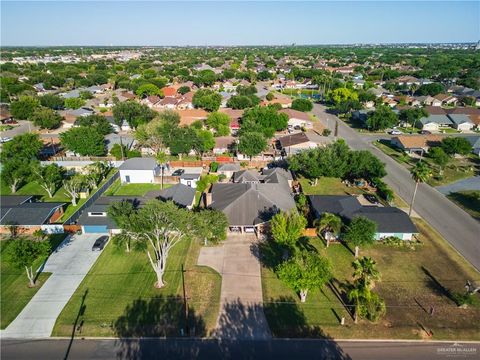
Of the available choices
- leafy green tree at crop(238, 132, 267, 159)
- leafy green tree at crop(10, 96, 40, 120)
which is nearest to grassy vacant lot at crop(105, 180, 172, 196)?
leafy green tree at crop(238, 132, 267, 159)

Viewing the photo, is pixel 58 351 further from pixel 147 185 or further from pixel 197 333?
pixel 147 185

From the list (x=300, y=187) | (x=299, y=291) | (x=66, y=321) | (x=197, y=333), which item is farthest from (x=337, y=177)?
(x=66, y=321)

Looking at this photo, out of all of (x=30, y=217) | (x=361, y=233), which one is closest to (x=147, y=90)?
(x=30, y=217)

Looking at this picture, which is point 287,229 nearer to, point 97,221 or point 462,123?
point 97,221

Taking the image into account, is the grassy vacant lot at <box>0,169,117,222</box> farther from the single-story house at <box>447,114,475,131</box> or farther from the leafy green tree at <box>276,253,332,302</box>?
the single-story house at <box>447,114,475,131</box>

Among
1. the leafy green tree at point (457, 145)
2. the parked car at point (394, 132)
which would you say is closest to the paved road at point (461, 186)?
the leafy green tree at point (457, 145)

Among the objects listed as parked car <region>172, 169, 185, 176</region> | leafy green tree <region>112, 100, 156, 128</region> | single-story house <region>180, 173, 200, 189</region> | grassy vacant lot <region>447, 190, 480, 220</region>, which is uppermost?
leafy green tree <region>112, 100, 156, 128</region>
